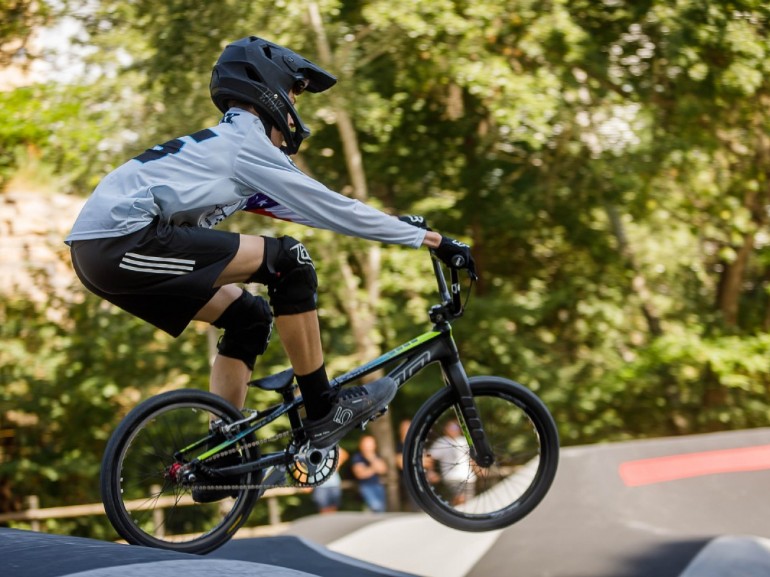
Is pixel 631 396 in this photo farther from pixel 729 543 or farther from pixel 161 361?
pixel 729 543

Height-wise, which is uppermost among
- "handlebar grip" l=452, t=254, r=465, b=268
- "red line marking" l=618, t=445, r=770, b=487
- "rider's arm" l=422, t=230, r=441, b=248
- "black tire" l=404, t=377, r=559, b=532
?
"rider's arm" l=422, t=230, r=441, b=248

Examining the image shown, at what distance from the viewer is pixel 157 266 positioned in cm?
367

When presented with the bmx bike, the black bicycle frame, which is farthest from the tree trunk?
the black bicycle frame

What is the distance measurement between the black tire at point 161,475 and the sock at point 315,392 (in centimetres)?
30

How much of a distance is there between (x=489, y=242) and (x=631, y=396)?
4.03 meters

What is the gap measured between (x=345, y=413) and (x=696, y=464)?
4.83m

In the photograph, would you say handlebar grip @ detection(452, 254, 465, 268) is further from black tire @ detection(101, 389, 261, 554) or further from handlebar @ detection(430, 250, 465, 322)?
black tire @ detection(101, 389, 261, 554)

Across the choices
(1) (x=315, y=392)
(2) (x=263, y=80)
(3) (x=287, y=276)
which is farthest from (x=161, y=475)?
(2) (x=263, y=80)

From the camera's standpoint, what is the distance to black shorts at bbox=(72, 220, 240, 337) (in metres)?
3.64

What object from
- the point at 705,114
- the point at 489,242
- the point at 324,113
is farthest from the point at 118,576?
the point at 489,242

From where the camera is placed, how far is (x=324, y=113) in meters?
13.8

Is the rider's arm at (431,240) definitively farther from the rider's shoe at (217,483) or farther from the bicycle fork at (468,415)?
the rider's shoe at (217,483)

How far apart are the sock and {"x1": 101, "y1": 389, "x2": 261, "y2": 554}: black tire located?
0.30 meters

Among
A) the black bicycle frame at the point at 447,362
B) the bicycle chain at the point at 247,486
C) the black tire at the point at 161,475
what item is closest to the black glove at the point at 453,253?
the black bicycle frame at the point at 447,362
